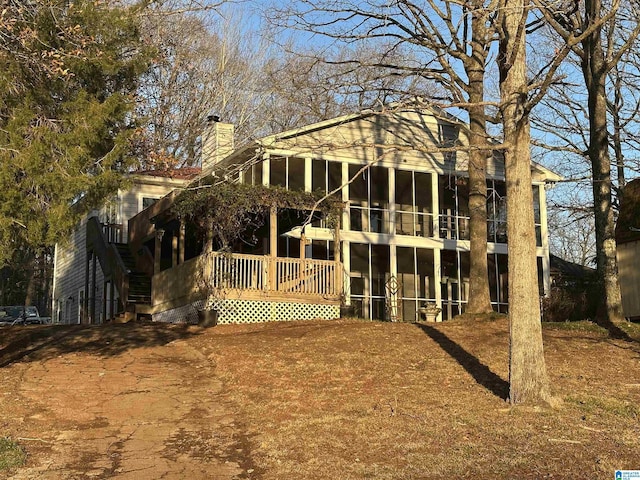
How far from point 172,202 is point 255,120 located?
18396 millimetres

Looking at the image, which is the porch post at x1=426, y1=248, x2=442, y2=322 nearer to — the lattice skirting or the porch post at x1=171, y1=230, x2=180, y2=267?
the lattice skirting

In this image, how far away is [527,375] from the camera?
32.3 ft

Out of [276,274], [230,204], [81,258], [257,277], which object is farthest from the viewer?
[81,258]

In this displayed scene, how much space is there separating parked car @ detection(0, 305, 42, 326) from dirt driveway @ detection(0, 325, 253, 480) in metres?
9.54

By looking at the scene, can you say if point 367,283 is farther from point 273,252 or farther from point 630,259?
point 630,259

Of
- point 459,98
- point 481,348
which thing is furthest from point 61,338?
point 459,98

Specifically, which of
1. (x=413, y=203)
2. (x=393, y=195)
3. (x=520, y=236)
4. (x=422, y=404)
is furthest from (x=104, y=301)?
(x=520, y=236)

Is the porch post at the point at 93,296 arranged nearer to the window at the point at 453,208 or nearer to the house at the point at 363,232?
the house at the point at 363,232

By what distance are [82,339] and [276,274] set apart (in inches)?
193

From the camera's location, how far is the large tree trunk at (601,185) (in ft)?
53.1

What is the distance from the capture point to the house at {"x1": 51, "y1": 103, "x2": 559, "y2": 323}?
1961 cm

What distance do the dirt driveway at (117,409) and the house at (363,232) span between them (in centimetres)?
434

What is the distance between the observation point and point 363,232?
22.6 metres

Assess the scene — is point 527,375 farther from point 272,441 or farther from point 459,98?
point 459,98
